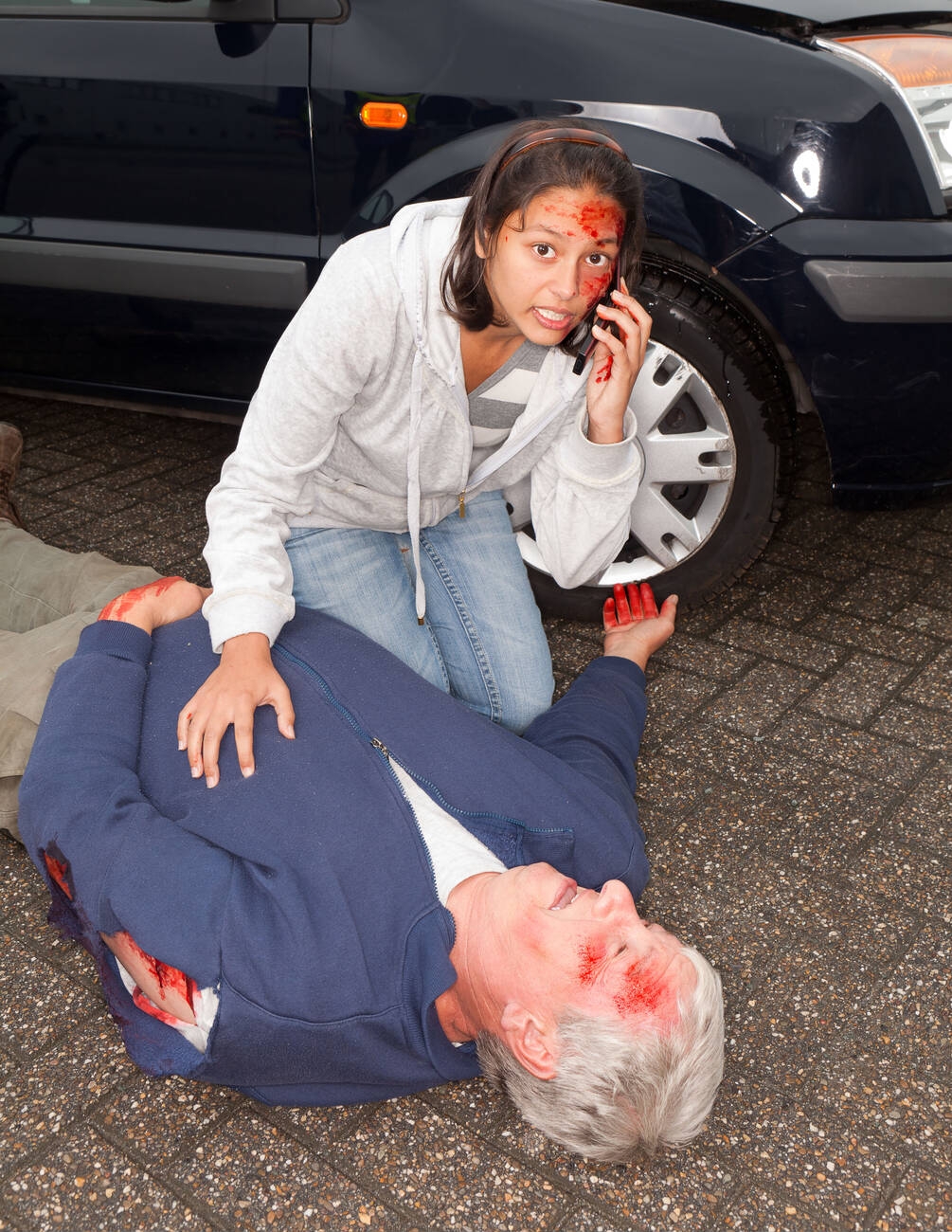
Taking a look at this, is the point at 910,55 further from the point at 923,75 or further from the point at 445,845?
the point at 445,845

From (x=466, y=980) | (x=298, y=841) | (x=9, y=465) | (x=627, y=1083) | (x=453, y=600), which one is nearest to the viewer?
(x=627, y=1083)

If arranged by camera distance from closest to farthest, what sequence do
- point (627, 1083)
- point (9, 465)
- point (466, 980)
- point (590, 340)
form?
point (627, 1083) < point (466, 980) < point (590, 340) < point (9, 465)

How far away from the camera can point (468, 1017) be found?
70.3 inches

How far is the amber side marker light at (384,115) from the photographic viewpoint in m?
2.84

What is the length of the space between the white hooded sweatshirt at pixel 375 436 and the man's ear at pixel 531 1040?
863 millimetres

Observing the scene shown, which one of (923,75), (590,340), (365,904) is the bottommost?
(365,904)

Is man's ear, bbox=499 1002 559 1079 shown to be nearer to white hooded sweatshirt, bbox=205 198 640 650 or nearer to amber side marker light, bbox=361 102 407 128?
white hooded sweatshirt, bbox=205 198 640 650

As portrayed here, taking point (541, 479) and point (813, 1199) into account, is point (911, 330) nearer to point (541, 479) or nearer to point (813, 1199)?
point (541, 479)

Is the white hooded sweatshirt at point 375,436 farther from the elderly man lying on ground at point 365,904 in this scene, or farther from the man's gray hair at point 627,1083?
the man's gray hair at point 627,1083

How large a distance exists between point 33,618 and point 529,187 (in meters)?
1.44

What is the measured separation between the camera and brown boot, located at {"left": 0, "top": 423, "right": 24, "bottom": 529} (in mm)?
3053

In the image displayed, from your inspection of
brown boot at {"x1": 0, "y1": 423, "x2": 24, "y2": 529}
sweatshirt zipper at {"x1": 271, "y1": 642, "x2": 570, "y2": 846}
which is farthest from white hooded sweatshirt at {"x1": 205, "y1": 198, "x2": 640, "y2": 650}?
brown boot at {"x1": 0, "y1": 423, "x2": 24, "y2": 529}

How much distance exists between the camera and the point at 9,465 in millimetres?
3109

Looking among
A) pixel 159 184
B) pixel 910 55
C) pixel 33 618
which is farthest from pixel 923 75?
pixel 33 618
